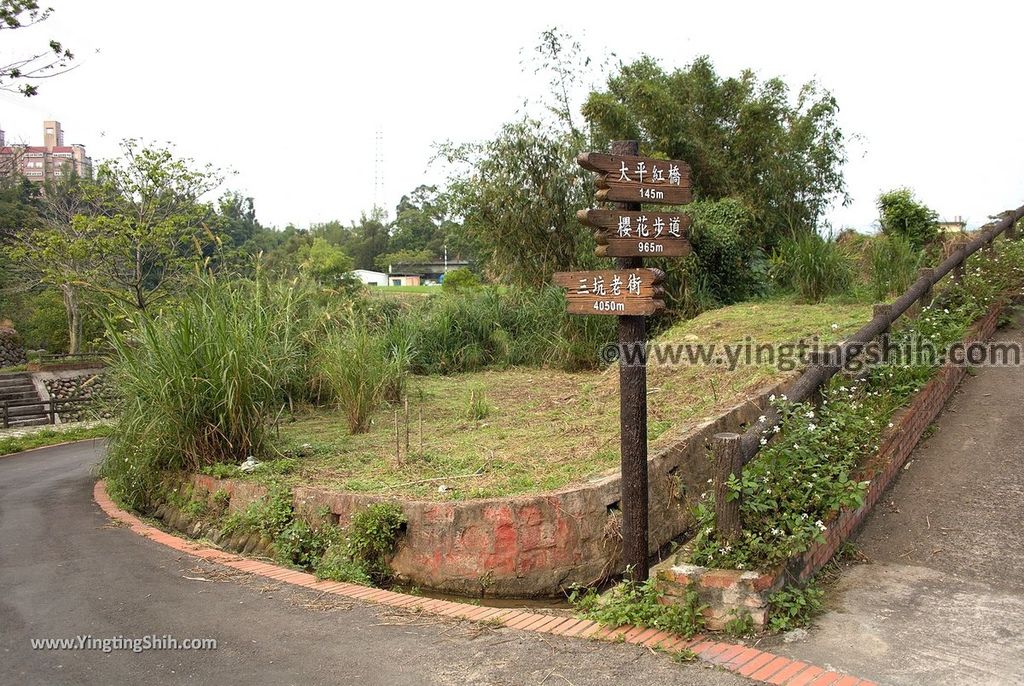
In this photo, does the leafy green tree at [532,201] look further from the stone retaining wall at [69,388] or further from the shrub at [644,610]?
the shrub at [644,610]

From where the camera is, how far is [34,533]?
6984mm

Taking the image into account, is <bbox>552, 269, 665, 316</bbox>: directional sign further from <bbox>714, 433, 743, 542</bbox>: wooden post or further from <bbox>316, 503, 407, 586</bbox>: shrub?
<bbox>316, 503, 407, 586</bbox>: shrub

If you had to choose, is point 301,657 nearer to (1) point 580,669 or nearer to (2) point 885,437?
(1) point 580,669

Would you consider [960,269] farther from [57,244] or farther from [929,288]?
[57,244]

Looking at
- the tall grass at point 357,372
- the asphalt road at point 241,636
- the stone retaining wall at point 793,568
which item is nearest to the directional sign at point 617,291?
the stone retaining wall at point 793,568

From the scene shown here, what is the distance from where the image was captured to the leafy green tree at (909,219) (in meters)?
12.6

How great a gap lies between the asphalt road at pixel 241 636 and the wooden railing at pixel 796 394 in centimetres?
84

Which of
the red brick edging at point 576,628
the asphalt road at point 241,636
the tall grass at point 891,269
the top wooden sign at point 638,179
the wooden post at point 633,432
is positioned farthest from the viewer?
the tall grass at point 891,269

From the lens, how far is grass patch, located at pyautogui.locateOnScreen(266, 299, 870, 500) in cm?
603

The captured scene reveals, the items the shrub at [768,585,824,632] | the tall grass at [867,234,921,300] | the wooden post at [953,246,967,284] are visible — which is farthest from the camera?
the tall grass at [867,234,921,300]

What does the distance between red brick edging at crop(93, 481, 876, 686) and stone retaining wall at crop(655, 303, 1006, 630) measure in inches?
8.1

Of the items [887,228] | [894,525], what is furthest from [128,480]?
[887,228]

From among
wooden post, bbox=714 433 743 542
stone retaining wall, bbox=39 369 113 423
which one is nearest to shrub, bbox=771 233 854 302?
wooden post, bbox=714 433 743 542

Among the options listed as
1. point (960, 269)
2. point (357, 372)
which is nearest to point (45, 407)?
point (357, 372)
